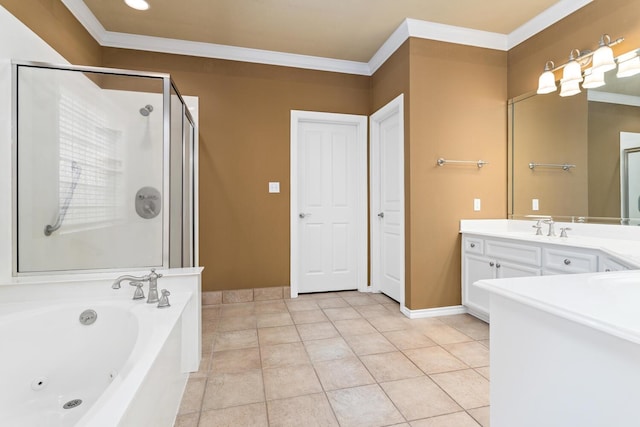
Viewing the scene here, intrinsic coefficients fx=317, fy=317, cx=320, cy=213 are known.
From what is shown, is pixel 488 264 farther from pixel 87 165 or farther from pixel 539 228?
pixel 87 165

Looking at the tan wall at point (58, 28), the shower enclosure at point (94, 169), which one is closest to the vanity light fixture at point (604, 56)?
the shower enclosure at point (94, 169)

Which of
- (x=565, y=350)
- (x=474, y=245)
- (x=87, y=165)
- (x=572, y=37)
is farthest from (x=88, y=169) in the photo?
(x=572, y=37)

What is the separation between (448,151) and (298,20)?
1790mm

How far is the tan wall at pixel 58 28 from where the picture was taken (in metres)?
1.97

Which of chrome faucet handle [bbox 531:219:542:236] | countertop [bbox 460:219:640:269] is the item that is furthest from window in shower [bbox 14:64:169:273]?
chrome faucet handle [bbox 531:219:542:236]

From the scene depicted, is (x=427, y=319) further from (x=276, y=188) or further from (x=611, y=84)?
(x=611, y=84)

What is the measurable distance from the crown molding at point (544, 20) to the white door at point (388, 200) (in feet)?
4.00

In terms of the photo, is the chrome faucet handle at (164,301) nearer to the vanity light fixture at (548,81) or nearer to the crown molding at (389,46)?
the crown molding at (389,46)

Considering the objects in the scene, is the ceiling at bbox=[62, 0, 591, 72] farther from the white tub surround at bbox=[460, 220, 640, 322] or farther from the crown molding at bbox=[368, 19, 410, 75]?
the white tub surround at bbox=[460, 220, 640, 322]

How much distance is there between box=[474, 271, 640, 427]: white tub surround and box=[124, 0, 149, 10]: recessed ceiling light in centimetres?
311

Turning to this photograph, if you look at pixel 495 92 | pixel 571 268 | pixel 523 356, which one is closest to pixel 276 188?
pixel 495 92

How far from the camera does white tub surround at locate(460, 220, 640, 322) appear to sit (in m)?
1.87

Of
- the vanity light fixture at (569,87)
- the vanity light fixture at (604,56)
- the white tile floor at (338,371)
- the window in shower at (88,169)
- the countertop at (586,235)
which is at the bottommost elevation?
the white tile floor at (338,371)

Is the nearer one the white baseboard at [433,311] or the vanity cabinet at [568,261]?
the vanity cabinet at [568,261]
